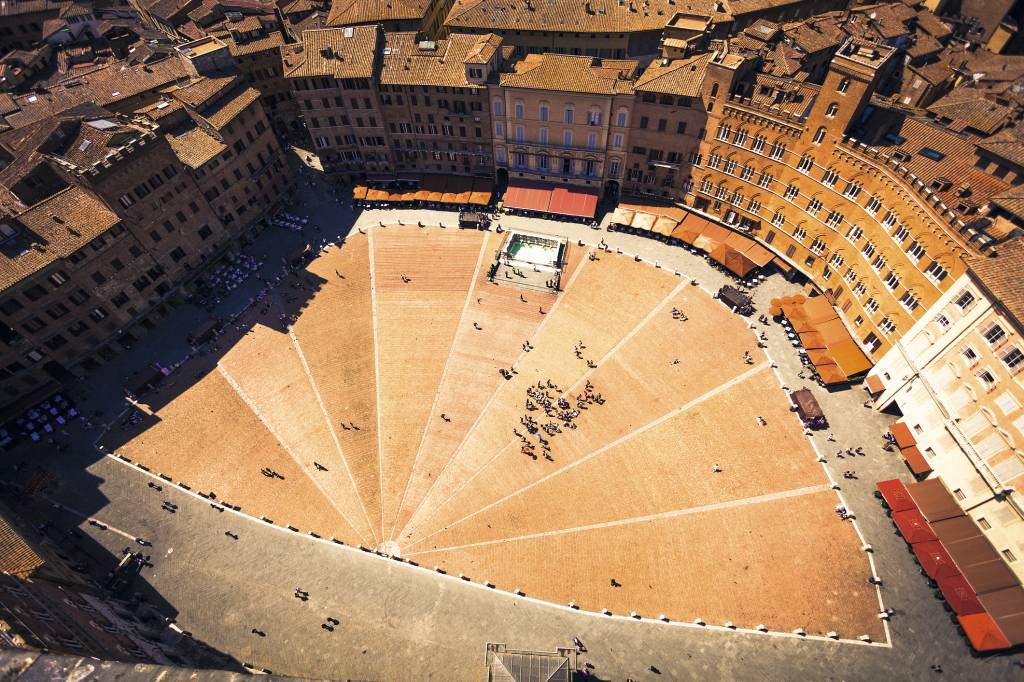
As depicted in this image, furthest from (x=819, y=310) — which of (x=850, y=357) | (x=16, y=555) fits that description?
(x=16, y=555)

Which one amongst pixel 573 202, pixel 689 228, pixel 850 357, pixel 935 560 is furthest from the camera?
pixel 573 202

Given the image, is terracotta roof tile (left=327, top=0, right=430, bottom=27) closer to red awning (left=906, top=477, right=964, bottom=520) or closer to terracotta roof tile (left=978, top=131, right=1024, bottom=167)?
terracotta roof tile (left=978, top=131, right=1024, bottom=167)

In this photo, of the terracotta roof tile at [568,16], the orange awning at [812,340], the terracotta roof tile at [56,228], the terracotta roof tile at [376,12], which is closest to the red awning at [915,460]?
the orange awning at [812,340]

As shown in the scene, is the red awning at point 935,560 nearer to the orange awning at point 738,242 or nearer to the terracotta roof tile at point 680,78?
the orange awning at point 738,242

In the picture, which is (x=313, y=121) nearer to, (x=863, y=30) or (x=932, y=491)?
(x=863, y=30)

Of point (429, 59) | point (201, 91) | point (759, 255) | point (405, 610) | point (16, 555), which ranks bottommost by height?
point (16, 555)

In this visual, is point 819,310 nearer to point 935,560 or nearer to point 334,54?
point 935,560
